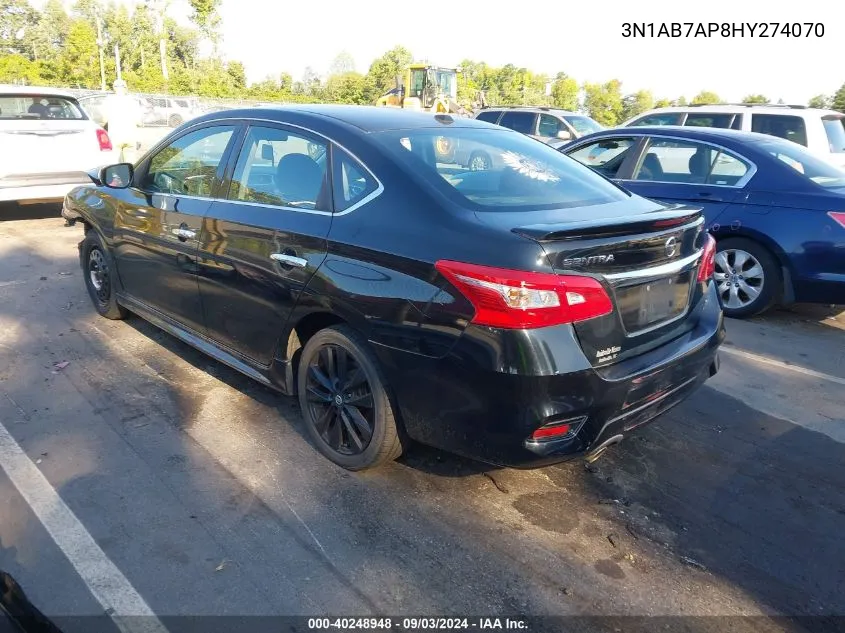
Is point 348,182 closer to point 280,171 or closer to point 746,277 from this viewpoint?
point 280,171

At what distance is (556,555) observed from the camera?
9.21ft

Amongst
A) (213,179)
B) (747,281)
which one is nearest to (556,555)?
(213,179)

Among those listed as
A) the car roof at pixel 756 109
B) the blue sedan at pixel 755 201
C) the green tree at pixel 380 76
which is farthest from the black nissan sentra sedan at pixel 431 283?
the green tree at pixel 380 76

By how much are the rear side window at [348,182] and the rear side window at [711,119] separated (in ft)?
28.3

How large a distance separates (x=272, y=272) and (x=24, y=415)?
5.78 feet

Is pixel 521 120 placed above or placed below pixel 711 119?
below

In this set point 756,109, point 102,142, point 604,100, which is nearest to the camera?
point 102,142

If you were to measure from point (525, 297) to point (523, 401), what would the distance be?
1.33 feet

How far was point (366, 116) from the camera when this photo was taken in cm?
366

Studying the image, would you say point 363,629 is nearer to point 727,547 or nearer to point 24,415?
point 727,547

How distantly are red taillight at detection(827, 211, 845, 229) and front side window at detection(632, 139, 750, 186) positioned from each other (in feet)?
2.76

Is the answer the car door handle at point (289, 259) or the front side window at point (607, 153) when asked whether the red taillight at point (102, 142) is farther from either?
the car door handle at point (289, 259)

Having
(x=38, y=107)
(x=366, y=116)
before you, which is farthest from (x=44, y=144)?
(x=366, y=116)

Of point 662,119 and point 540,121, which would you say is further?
point 540,121
